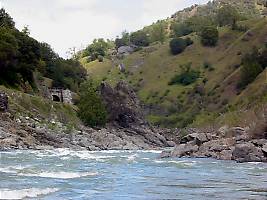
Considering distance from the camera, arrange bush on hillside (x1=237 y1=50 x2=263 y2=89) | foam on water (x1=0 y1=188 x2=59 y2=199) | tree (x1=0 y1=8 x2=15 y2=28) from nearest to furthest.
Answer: foam on water (x1=0 y1=188 x2=59 y2=199), tree (x1=0 y1=8 x2=15 y2=28), bush on hillside (x1=237 y1=50 x2=263 y2=89)

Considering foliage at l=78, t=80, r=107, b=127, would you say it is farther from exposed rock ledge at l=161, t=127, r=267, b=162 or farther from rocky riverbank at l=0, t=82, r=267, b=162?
exposed rock ledge at l=161, t=127, r=267, b=162

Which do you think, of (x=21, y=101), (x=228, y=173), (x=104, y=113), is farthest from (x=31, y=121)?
(x=228, y=173)

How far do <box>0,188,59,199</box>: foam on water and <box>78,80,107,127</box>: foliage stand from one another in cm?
8214

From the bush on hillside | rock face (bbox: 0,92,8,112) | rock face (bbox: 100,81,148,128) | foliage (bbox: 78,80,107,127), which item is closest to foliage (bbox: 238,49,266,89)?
the bush on hillside

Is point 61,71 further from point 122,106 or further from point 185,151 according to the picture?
point 185,151

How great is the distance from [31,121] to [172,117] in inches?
3732

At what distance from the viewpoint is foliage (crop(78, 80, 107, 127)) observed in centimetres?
10888

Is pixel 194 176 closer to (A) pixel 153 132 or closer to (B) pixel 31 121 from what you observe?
(B) pixel 31 121

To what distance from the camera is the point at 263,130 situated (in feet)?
209

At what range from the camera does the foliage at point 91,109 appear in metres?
109

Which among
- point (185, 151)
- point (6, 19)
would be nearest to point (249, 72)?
point (6, 19)

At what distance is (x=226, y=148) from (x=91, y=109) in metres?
53.5

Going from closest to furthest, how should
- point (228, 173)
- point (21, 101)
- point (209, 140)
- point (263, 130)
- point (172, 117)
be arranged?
point (228, 173), point (263, 130), point (209, 140), point (21, 101), point (172, 117)

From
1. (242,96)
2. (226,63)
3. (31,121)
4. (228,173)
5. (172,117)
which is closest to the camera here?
(228,173)
